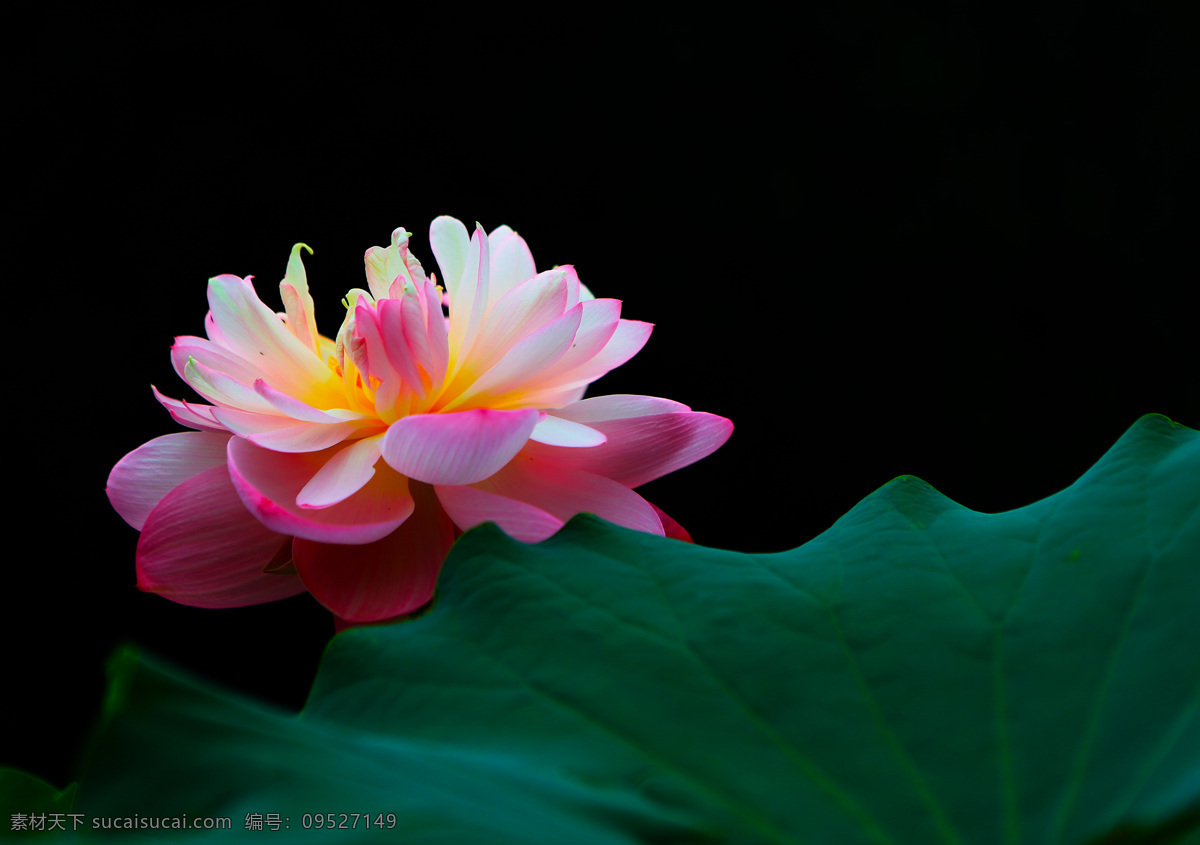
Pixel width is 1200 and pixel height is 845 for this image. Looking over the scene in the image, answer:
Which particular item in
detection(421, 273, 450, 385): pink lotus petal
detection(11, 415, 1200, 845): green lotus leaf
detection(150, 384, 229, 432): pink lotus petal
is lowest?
detection(11, 415, 1200, 845): green lotus leaf

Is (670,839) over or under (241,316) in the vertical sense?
under

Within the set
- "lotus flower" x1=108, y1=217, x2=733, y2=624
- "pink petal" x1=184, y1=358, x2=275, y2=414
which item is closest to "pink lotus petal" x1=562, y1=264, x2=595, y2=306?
"lotus flower" x1=108, y1=217, x2=733, y2=624

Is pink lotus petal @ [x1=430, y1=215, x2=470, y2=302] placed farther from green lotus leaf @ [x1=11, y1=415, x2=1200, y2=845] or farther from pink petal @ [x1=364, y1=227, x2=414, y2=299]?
green lotus leaf @ [x1=11, y1=415, x2=1200, y2=845]

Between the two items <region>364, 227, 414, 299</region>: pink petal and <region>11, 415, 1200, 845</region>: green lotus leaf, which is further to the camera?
<region>364, 227, 414, 299</region>: pink petal

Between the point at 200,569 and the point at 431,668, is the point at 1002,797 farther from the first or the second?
the point at 200,569

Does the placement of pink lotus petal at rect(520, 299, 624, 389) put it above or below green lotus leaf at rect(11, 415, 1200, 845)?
above

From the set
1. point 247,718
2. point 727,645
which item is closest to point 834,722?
point 727,645

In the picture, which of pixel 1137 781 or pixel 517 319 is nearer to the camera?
pixel 1137 781
